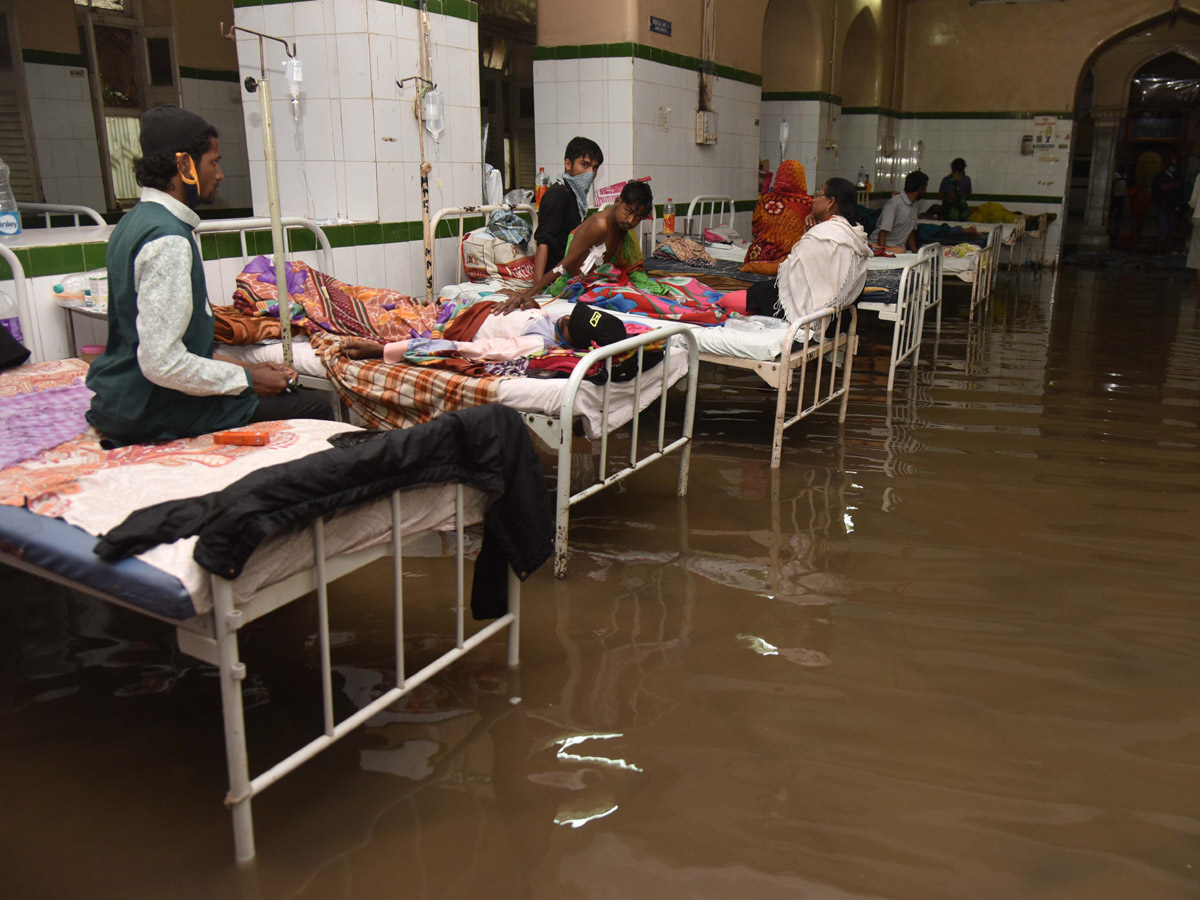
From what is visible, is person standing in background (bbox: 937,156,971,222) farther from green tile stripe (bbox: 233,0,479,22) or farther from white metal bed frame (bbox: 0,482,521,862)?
white metal bed frame (bbox: 0,482,521,862)

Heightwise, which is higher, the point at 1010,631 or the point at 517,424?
the point at 517,424

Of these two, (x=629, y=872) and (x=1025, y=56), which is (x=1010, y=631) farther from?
(x=1025, y=56)

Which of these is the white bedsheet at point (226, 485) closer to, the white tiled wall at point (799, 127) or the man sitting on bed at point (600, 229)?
the man sitting on bed at point (600, 229)

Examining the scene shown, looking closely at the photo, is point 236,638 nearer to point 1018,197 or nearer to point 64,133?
point 64,133

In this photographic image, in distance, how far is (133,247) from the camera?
283cm

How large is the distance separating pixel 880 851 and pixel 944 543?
2049 millimetres

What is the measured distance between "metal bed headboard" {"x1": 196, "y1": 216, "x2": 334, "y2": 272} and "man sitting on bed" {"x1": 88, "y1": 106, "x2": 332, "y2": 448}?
1.48 metres

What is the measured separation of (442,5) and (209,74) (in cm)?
368

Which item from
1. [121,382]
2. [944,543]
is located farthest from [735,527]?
[121,382]

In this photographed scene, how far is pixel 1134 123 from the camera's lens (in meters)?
20.4

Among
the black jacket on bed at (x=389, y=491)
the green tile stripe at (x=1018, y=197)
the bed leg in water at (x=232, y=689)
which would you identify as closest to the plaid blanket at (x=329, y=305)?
the black jacket on bed at (x=389, y=491)

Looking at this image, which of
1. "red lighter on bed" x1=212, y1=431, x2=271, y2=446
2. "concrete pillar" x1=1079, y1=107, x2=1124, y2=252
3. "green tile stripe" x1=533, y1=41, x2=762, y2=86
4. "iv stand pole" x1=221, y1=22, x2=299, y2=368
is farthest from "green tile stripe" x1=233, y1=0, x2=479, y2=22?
"concrete pillar" x1=1079, y1=107, x2=1124, y2=252

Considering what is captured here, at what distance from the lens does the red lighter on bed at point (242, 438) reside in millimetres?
2934

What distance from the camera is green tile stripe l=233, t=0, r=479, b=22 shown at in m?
5.63
